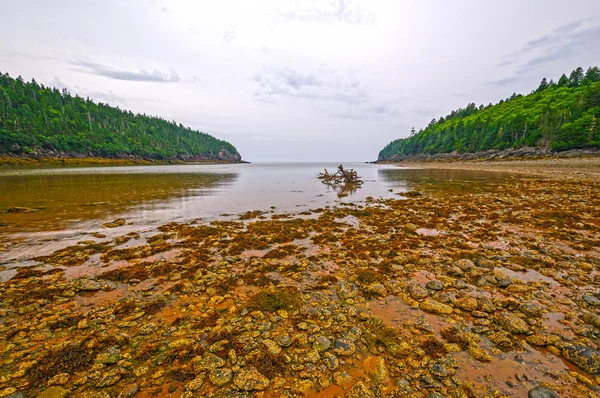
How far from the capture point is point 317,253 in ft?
31.6

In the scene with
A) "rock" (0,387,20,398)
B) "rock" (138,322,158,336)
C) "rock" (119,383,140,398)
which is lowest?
"rock" (138,322,158,336)

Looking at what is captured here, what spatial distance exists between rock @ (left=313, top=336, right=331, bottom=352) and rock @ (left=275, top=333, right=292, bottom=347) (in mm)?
506

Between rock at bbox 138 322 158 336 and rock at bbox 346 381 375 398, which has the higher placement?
rock at bbox 346 381 375 398

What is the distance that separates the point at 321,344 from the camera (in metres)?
4.52

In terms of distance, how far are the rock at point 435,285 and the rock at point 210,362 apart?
5626 mm

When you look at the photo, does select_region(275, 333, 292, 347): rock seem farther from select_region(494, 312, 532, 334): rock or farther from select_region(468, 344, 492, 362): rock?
select_region(494, 312, 532, 334): rock

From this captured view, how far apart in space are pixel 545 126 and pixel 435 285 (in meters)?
114

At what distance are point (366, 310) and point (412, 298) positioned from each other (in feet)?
4.67

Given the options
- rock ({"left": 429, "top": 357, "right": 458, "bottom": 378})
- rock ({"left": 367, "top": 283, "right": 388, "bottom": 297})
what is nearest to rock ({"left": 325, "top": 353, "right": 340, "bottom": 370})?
rock ({"left": 429, "top": 357, "right": 458, "bottom": 378})

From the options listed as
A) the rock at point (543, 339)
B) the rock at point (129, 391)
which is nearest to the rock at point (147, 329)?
the rock at point (129, 391)

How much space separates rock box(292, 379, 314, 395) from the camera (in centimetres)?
358

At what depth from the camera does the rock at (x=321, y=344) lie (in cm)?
441

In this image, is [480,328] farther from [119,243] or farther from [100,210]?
[100,210]

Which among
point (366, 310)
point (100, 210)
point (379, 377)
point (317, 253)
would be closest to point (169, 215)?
point (100, 210)
